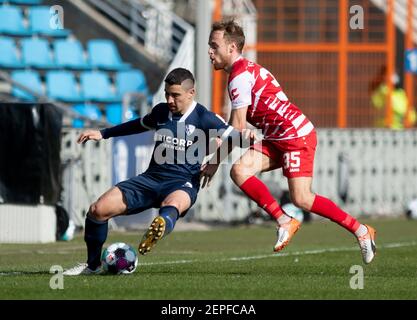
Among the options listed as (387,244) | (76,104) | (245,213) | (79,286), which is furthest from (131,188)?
(76,104)

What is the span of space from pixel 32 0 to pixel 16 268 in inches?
545

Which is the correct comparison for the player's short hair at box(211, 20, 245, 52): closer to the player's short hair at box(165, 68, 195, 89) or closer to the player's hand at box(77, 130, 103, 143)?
the player's short hair at box(165, 68, 195, 89)

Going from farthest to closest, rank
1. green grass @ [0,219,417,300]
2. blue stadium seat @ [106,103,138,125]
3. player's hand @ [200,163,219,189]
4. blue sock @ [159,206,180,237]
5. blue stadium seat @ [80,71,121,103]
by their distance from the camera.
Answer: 1. blue stadium seat @ [80,71,121,103]
2. blue stadium seat @ [106,103,138,125]
3. player's hand @ [200,163,219,189]
4. blue sock @ [159,206,180,237]
5. green grass @ [0,219,417,300]

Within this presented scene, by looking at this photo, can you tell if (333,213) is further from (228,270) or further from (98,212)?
(98,212)

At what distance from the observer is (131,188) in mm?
10625

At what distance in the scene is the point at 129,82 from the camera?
24922 mm

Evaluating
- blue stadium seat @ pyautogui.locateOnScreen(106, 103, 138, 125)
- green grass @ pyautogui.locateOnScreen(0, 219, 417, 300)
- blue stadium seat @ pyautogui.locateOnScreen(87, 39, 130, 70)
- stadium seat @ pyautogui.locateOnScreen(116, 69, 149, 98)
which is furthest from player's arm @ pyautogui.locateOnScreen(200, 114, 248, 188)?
blue stadium seat @ pyautogui.locateOnScreen(87, 39, 130, 70)

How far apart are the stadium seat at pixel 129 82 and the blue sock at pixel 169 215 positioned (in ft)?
47.3

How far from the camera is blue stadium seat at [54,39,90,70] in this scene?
2456cm

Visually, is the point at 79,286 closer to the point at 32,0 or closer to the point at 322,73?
the point at 32,0

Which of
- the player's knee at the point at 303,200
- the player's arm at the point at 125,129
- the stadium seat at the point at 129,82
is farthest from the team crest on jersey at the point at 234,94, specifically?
the stadium seat at the point at 129,82

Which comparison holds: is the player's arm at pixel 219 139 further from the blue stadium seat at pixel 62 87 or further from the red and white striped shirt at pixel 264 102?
the blue stadium seat at pixel 62 87

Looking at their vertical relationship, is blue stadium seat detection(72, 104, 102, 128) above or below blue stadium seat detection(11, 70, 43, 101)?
below

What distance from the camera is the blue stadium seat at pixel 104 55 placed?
25031 millimetres
